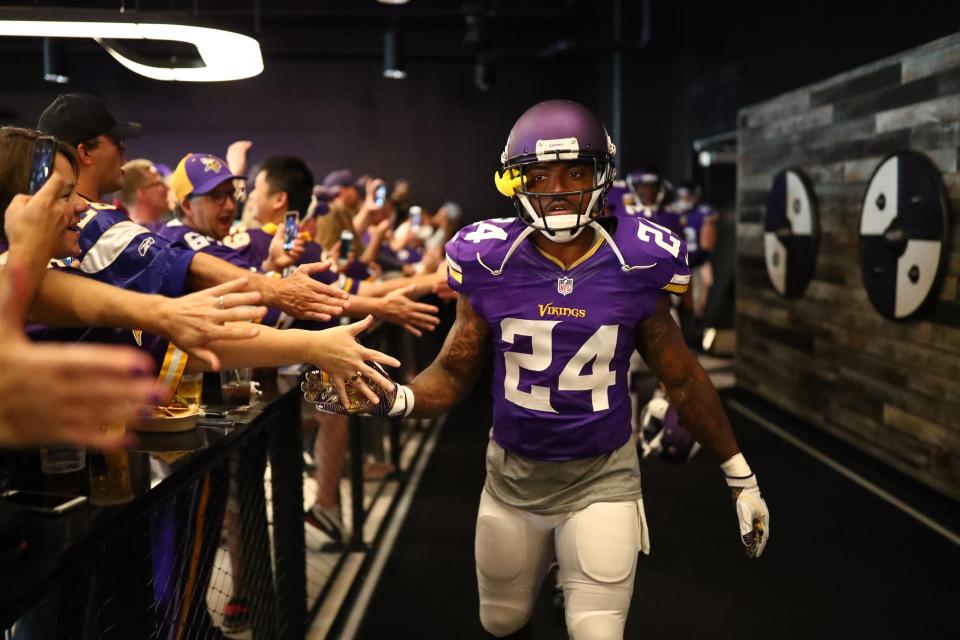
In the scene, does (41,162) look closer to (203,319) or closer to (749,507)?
(203,319)

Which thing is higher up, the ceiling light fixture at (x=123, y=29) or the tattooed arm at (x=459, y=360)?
the ceiling light fixture at (x=123, y=29)

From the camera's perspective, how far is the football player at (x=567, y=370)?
2377mm

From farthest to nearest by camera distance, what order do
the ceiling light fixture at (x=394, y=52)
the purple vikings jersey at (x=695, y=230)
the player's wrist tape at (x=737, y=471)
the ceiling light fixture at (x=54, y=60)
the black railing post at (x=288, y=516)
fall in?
1. the ceiling light fixture at (x=394, y=52)
2. the ceiling light fixture at (x=54, y=60)
3. the purple vikings jersey at (x=695, y=230)
4. the black railing post at (x=288, y=516)
5. the player's wrist tape at (x=737, y=471)

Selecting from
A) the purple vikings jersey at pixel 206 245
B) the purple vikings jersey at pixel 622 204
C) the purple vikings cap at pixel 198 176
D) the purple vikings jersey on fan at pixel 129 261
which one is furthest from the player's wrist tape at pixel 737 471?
the purple vikings cap at pixel 198 176

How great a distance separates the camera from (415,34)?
48.6 ft

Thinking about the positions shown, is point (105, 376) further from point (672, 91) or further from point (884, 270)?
point (672, 91)

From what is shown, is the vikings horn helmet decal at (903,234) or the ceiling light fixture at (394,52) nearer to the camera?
the vikings horn helmet decal at (903,234)

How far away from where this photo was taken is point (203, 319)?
158cm

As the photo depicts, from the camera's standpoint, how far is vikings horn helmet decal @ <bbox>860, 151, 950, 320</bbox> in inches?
195

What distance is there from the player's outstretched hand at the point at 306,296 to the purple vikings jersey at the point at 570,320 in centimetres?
34

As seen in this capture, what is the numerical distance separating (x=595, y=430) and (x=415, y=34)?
43.8 ft

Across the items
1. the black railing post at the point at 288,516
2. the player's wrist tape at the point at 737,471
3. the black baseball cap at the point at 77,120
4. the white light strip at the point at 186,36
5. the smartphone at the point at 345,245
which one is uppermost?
the white light strip at the point at 186,36

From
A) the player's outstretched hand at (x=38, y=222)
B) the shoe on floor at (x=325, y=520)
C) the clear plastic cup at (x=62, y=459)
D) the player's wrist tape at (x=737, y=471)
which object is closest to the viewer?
the player's outstretched hand at (x=38, y=222)

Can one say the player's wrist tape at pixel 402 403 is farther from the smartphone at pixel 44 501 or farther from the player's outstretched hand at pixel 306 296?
the smartphone at pixel 44 501
